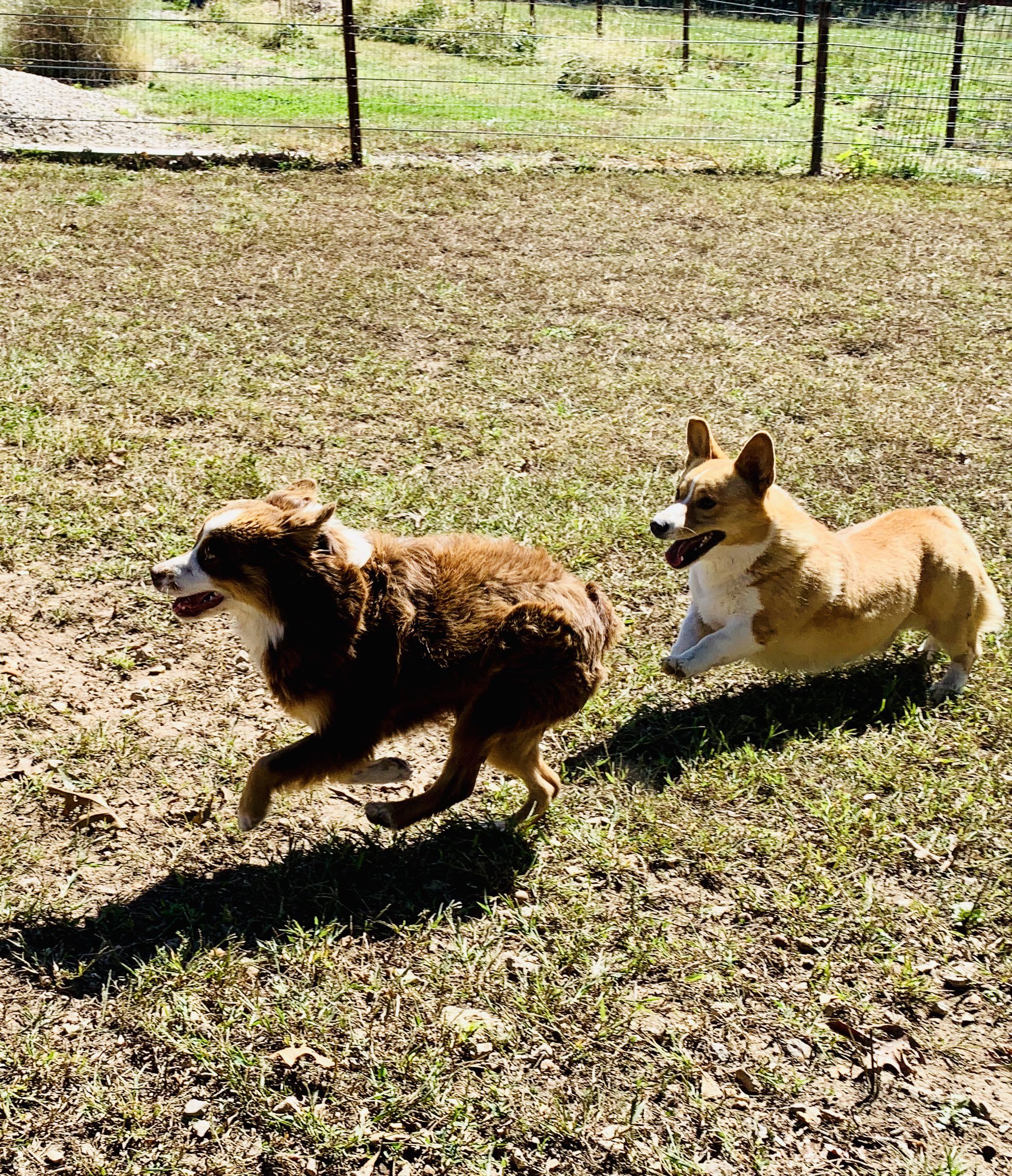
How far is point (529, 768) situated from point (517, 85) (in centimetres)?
1456

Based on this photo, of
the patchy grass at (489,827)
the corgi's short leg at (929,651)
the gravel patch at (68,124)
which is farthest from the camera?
the gravel patch at (68,124)

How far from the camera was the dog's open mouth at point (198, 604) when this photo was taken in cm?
363

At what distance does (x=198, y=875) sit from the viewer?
369 cm

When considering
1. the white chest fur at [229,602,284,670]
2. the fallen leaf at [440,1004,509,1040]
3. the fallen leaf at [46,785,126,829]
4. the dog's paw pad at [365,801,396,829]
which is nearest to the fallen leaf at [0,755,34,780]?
the fallen leaf at [46,785,126,829]

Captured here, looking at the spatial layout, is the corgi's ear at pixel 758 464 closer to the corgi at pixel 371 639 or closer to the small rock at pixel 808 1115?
the corgi at pixel 371 639

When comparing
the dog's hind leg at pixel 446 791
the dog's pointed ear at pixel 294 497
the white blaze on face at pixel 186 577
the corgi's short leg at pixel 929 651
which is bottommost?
the corgi's short leg at pixel 929 651

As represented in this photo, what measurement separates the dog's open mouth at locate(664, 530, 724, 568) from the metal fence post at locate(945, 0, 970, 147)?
1273cm

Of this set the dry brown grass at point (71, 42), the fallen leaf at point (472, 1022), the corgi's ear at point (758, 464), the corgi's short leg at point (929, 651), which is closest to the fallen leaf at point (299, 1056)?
the fallen leaf at point (472, 1022)

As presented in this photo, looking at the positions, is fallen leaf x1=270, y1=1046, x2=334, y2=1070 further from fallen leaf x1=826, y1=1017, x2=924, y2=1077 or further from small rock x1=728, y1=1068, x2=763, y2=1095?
fallen leaf x1=826, y1=1017, x2=924, y2=1077

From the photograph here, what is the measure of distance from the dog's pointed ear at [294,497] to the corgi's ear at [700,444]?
1735mm

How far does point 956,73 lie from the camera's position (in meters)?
14.9

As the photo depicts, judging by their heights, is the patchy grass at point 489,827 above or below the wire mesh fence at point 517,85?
below

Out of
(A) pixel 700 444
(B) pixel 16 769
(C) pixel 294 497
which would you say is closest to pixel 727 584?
(A) pixel 700 444

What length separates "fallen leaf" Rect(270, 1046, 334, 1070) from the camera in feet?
10.1
